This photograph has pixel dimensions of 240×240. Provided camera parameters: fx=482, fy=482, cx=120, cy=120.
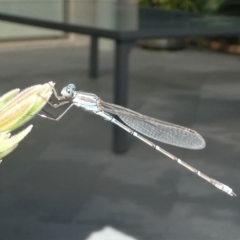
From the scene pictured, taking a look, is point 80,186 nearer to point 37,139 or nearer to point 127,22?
point 37,139

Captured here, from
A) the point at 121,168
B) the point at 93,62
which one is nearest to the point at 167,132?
the point at 121,168

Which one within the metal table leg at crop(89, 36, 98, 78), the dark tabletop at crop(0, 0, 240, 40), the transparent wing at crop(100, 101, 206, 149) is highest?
the transparent wing at crop(100, 101, 206, 149)

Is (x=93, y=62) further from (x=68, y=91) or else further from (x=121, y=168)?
(x=68, y=91)

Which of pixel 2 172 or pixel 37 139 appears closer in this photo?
pixel 2 172

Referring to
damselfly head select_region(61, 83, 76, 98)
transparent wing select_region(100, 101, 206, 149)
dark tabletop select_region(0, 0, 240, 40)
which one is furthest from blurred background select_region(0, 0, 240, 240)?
damselfly head select_region(61, 83, 76, 98)

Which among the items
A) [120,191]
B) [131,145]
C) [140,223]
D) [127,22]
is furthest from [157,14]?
[140,223]

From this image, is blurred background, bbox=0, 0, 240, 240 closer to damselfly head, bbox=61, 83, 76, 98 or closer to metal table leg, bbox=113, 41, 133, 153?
metal table leg, bbox=113, 41, 133, 153

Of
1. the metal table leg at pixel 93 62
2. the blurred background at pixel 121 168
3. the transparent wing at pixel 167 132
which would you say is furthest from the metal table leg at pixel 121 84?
the metal table leg at pixel 93 62
